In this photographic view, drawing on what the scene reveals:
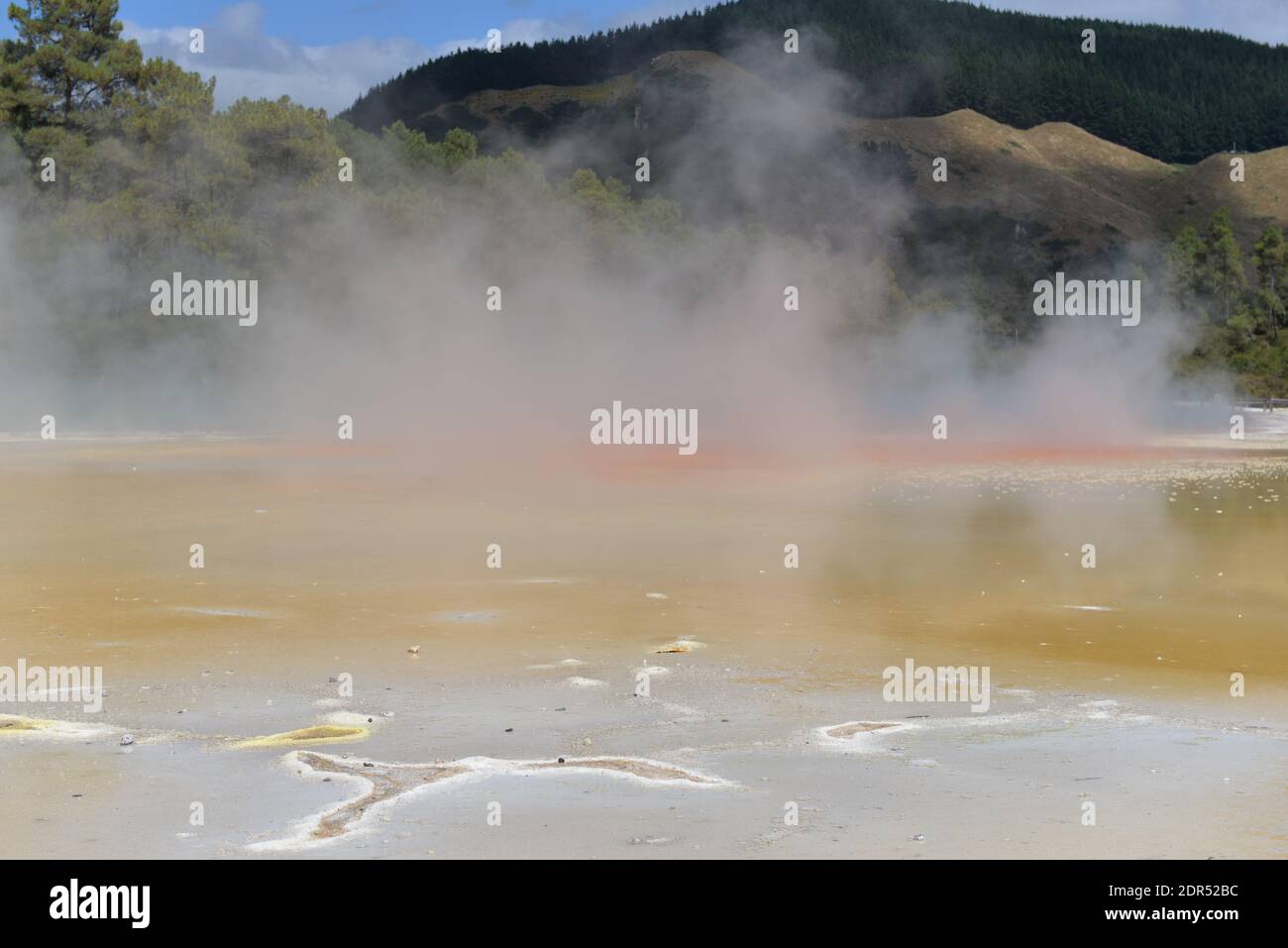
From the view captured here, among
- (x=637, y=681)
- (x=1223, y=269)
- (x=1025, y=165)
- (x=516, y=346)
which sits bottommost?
(x=637, y=681)

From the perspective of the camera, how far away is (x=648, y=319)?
61.4 meters

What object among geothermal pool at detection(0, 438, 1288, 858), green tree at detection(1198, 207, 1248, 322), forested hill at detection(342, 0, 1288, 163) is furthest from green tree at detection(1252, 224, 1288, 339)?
forested hill at detection(342, 0, 1288, 163)

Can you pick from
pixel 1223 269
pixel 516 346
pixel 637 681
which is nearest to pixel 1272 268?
pixel 1223 269

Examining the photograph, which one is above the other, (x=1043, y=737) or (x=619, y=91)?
(x=619, y=91)

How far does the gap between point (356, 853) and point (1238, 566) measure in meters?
11.6

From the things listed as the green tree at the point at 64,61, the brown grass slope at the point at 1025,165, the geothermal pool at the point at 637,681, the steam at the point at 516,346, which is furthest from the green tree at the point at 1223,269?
the geothermal pool at the point at 637,681

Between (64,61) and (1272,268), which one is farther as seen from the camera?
(1272,268)

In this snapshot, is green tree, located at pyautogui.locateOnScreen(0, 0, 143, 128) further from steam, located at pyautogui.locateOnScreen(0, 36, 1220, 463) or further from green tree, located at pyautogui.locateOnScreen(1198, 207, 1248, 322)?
green tree, located at pyautogui.locateOnScreen(1198, 207, 1248, 322)

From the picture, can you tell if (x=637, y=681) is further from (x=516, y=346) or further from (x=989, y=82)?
(x=989, y=82)

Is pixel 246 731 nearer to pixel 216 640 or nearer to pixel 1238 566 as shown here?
pixel 216 640

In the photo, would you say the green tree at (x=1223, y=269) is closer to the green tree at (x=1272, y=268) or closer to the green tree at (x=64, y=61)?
the green tree at (x=1272, y=268)

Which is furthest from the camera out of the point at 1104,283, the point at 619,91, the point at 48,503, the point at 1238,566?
the point at 619,91
